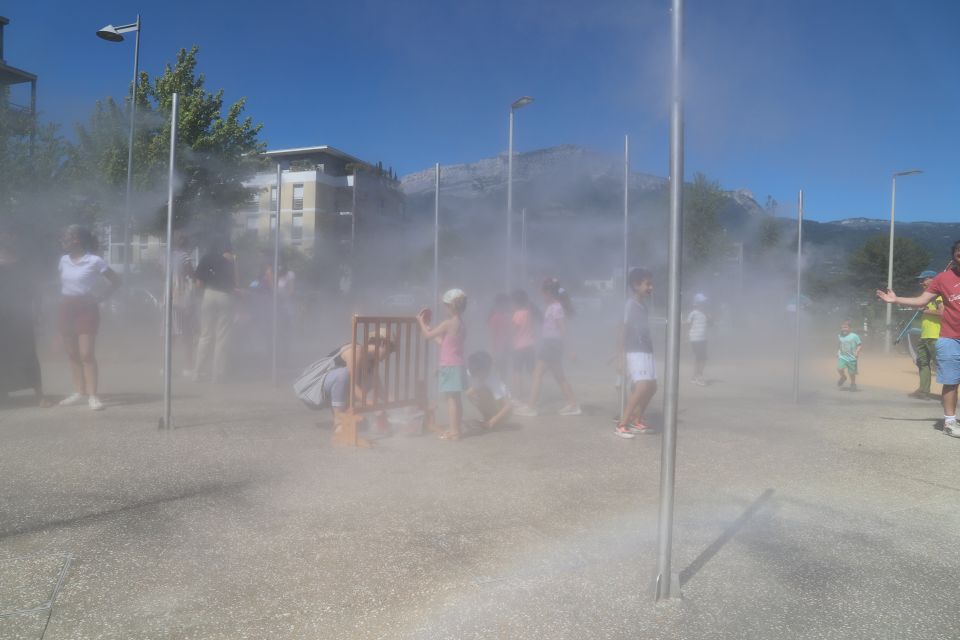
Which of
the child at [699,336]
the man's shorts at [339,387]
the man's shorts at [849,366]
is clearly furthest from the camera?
the child at [699,336]

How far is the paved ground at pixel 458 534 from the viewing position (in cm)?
201

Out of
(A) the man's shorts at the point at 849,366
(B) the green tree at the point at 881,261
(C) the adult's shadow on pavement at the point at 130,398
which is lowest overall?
(C) the adult's shadow on pavement at the point at 130,398

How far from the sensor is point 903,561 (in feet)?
8.30

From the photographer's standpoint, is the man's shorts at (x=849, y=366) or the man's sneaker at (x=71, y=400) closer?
the man's sneaker at (x=71, y=400)

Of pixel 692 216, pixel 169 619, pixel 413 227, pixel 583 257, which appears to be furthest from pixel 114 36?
pixel 692 216

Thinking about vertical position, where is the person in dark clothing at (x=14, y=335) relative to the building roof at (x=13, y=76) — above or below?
below

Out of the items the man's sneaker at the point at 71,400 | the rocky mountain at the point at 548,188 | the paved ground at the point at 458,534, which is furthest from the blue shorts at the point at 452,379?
the rocky mountain at the point at 548,188

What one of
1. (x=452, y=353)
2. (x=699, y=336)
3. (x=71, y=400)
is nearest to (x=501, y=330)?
(x=452, y=353)

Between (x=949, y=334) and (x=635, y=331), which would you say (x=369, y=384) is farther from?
(x=949, y=334)

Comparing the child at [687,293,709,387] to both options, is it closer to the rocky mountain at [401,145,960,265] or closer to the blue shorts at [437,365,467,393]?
the rocky mountain at [401,145,960,265]

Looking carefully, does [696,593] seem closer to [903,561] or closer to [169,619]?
[903,561]

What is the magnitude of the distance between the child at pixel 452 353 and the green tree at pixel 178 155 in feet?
14.5

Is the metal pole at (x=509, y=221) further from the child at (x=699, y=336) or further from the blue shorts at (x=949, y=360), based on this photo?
the blue shorts at (x=949, y=360)

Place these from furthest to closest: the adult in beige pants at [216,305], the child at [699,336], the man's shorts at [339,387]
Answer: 1. the child at [699,336]
2. the adult in beige pants at [216,305]
3. the man's shorts at [339,387]
